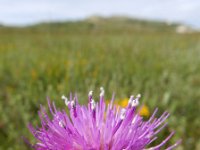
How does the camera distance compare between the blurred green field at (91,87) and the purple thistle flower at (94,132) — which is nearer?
the purple thistle flower at (94,132)

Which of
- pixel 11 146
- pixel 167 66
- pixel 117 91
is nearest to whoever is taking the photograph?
pixel 11 146

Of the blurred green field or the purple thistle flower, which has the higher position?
the blurred green field

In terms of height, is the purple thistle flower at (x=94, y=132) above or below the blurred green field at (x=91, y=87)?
below

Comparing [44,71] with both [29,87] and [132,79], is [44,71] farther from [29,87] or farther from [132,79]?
[132,79]

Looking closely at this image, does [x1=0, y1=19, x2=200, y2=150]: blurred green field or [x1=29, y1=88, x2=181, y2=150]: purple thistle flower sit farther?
[x1=0, y1=19, x2=200, y2=150]: blurred green field

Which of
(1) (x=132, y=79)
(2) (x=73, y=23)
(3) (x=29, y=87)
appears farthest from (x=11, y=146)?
(2) (x=73, y=23)

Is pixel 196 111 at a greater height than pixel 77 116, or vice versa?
pixel 196 111

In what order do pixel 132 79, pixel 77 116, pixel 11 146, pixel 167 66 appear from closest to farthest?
pixel 77 116, pixel 11 146, pixel 132 79, pixel 167 66

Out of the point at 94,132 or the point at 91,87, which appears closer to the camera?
the point at 94,132

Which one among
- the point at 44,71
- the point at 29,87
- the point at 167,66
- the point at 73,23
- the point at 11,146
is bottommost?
the point at 11,146

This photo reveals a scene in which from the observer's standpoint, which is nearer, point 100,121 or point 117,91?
point 100,121

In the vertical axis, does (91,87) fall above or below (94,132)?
above
